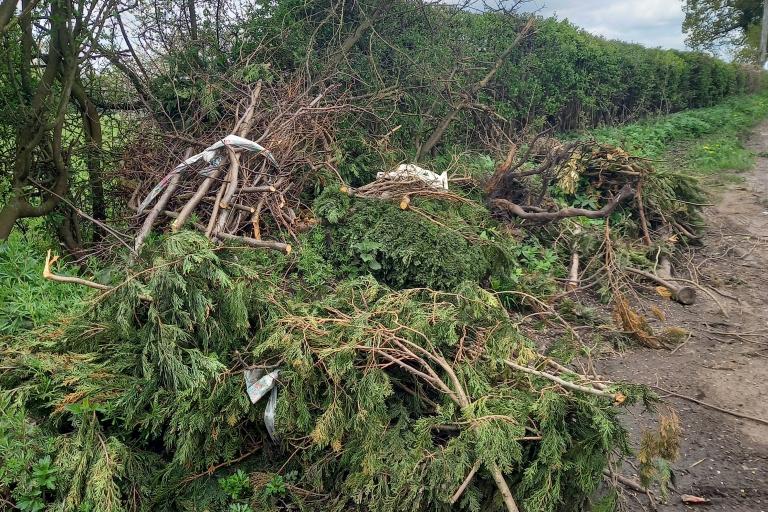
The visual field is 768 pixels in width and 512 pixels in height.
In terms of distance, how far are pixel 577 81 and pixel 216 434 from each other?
11694mm

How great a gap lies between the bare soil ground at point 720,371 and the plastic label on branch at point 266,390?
205cm

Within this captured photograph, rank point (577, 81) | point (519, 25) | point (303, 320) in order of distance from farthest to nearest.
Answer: point (577, 81) → point (519, 25) → point (303, 320)

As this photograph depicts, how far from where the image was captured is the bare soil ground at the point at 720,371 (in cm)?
317

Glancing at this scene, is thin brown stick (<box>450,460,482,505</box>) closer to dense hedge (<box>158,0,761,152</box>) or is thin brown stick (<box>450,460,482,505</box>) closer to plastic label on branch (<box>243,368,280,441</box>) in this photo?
plastic label on branch (<box>243,368,280,441</box>)

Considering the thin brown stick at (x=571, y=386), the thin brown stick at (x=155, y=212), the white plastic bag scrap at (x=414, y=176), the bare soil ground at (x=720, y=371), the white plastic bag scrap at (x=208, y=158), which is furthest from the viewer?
the white plastic bag scrap at (x=414, y=176)

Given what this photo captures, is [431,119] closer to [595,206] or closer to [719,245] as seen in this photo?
[595,206]

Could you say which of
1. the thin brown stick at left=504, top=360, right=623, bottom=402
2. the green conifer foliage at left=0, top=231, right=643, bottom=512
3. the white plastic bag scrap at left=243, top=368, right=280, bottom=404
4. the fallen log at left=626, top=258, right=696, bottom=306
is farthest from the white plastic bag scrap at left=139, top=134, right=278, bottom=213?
the fallen log at left=626, top=258, right=696, bottom=306

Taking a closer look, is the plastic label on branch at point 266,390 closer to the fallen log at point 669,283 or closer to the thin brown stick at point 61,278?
the thin brown stick at point 61,278

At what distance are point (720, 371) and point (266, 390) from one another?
3816 millimetres

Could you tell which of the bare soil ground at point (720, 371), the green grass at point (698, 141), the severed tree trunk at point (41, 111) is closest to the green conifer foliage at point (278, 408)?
the bare soil ground at point (720, 371)

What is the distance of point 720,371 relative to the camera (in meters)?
4.43

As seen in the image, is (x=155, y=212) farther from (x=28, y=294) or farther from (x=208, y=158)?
(x=28, y=294)

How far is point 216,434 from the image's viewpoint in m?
2.70

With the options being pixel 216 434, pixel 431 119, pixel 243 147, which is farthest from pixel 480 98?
pixel 216 434
